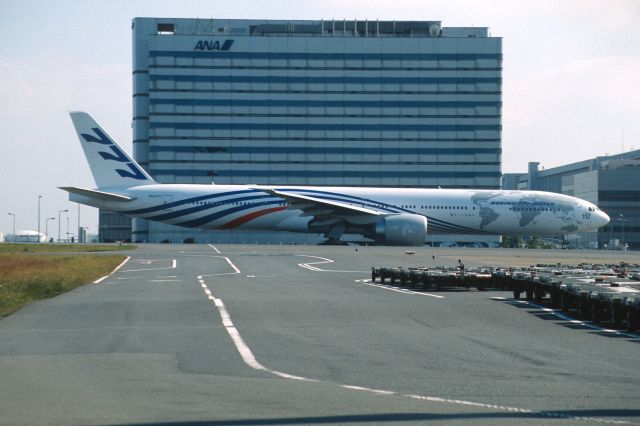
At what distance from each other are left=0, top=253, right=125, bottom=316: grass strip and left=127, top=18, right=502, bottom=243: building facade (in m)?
111

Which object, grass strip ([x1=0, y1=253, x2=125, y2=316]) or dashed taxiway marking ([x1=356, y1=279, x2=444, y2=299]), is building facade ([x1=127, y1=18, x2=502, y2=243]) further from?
dashed taxiway marking ([x1=356, y1=279, x2=444, y2=299])

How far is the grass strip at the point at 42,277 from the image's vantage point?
25000 mm

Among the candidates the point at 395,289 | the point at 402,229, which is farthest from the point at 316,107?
the point at 395,289

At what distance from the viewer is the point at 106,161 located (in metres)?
76.6

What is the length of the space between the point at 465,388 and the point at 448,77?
153 m

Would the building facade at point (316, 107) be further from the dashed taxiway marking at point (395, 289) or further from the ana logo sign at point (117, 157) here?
the dashed taxiway marking at point (395, 289)

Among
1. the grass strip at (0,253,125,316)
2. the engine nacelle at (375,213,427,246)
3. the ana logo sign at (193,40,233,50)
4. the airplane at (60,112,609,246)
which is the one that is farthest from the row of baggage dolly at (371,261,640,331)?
the ana logo sign at (193,40,233,50)

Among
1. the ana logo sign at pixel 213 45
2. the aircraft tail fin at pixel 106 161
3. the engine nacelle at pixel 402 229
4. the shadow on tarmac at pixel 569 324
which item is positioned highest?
the ana logo sign at pixel 213 45

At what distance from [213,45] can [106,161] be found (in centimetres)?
8317

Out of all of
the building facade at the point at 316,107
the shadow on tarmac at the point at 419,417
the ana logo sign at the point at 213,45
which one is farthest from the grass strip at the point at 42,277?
the ana logo sign at the point at 213,45

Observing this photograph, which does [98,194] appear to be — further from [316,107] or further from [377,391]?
[316,107]

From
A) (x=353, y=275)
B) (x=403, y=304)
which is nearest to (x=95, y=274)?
(x=353, y=275)

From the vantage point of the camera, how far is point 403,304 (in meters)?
22.9

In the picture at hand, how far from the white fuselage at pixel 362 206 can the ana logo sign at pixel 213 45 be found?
275ft
